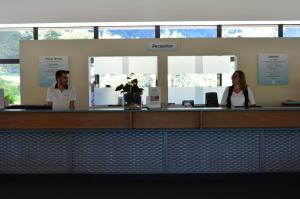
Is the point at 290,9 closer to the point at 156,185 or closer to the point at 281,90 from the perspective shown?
the point at 281,90

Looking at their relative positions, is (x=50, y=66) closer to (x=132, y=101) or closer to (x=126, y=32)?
(x=126, y=32)

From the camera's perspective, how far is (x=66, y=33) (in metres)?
9.03

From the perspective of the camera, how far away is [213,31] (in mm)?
8914

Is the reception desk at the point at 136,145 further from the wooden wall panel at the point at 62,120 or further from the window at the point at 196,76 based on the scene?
the window at the point at 196,76

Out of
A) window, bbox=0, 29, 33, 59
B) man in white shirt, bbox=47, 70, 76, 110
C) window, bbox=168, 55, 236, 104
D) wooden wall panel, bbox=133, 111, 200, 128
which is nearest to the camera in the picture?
wooden wall panel, bbox=133, 111, 200, 128

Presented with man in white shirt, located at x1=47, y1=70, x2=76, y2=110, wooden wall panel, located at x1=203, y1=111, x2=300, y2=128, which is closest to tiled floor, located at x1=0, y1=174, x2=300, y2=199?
wooden wall panel, located at x1=203, y1=111, x2=300, y2=128

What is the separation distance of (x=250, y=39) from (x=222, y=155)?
12.9 ft

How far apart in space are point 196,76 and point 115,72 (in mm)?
1767

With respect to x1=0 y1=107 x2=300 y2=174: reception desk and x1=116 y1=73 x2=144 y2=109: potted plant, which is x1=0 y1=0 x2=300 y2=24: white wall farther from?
x1=0 y1=107 x2=300 y2=174: reception desk

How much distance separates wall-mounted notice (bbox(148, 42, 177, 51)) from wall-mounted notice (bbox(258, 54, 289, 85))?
6.26 feet

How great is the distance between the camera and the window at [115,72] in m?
8.41

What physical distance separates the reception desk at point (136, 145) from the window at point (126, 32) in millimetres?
4105

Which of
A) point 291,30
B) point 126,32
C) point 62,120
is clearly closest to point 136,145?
point 62,120

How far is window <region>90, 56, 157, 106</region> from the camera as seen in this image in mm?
8406
